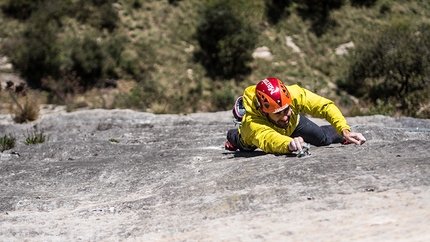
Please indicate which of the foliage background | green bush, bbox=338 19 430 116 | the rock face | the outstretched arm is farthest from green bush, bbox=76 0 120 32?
the outstretched arm

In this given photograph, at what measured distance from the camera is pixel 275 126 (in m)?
5.68

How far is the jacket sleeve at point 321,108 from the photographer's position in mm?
5609

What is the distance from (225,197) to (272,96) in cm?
136

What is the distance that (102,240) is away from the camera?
4.04 metres

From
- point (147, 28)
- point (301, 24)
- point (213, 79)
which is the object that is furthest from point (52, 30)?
point (301, 24)

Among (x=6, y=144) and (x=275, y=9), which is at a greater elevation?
(x=275, y=9)

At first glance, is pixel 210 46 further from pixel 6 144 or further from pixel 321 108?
pixel 321 108

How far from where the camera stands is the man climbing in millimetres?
5216

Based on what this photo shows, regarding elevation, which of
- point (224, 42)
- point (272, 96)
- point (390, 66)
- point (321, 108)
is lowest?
point (224, 42)

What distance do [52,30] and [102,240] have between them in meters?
31.4

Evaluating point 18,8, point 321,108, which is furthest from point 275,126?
point 18,8

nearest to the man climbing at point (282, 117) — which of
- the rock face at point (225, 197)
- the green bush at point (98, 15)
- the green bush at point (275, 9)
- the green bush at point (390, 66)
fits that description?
the rock face at point (225, 197)

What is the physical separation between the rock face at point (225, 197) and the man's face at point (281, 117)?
1.31ft

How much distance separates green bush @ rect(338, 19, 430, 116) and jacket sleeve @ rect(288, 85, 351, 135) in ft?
76.3
